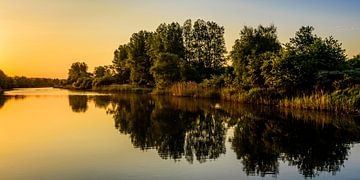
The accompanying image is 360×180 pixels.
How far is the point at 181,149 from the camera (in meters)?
13.4

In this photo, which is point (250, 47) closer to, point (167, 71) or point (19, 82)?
point (167, 71)

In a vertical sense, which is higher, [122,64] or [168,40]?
[168,40]

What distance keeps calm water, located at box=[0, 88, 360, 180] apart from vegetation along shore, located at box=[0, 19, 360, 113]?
6134mm

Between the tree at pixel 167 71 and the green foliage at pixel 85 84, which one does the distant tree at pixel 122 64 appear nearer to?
the green foliage at pixel 85 84

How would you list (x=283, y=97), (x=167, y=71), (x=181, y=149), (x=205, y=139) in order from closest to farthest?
1. (x=181, y=149)
2. (x=205, y=139)
3. (x=283, y=97)
4. (x=167, y=71)

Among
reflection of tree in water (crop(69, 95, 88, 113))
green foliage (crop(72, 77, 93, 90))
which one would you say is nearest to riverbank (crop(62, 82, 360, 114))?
reflection of tree in water (crop(69, 95, 88, 113))

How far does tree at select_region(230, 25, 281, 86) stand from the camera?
3647cm

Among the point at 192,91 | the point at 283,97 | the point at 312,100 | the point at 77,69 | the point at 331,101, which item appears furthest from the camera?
the point at 77,69

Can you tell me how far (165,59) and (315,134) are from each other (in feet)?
143

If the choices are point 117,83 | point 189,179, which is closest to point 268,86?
point 189,179

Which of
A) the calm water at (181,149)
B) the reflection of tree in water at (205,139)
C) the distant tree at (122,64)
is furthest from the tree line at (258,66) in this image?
the distant tree at (122,64)

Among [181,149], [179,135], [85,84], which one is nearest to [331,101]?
[179,135]

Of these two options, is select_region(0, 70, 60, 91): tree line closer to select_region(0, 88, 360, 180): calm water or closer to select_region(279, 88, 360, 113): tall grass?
select_region(279, 88, 360, 113): tall grass

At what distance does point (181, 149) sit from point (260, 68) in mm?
20586
